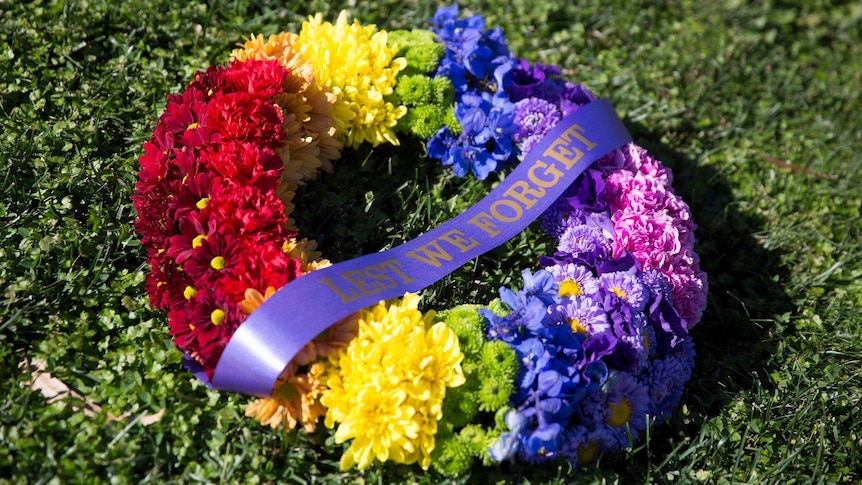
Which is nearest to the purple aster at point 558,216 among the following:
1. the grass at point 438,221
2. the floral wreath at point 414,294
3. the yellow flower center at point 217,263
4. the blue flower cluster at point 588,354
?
the floral wreath at point 414,294

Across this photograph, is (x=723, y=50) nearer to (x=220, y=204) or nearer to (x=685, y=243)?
(x=685, y=243)

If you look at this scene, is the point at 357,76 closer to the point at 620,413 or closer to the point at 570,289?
the point at 570,289

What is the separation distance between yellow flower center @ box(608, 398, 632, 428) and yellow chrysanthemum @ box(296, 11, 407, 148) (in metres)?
1.42

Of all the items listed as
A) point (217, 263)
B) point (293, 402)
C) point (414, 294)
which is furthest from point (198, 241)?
point (414, 294)

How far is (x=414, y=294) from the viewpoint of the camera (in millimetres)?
2463

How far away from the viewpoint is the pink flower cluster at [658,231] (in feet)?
9.02

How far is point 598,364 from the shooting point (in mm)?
2367

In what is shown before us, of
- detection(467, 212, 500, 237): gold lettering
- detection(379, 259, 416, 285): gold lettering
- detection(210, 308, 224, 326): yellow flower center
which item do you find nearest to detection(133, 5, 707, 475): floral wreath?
detection(210, 308, 224, 326): yellow flower center

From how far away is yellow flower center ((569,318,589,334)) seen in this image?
2455 mm

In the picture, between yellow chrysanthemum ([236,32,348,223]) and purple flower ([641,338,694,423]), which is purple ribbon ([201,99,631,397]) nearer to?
yellow chrysanthemum ([236,32,348,223])

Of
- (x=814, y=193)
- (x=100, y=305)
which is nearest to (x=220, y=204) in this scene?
(x=100, y=305)

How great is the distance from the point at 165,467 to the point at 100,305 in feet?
2.27

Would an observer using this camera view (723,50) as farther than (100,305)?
Yes

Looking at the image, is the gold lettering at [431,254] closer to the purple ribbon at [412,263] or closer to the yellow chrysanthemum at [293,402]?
the purple ribbon at [412,263]
